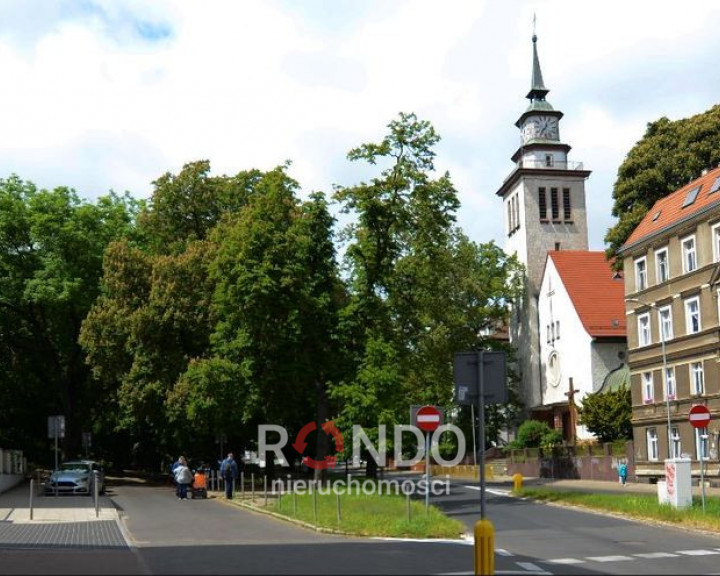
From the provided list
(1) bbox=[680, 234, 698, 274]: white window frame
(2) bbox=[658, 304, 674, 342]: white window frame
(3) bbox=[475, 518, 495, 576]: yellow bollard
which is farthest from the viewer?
(2) bbox=[658, 304, 674, 342]: white window frame

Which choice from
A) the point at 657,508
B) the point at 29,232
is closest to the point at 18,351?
the point at 29,232

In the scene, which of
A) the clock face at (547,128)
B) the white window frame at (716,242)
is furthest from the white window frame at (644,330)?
the clock face at (547,128)

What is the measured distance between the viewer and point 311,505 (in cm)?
2831

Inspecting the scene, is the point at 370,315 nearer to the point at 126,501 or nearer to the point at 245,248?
the point at 245,248

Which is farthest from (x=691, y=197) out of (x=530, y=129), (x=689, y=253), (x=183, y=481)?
(x=530, y=129)

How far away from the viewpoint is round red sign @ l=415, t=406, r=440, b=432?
22.1 meters

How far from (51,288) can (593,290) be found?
1542 inches

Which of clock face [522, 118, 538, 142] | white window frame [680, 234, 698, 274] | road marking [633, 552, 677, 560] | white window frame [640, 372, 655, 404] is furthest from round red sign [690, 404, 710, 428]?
clock face [522, 118, 538, 142]

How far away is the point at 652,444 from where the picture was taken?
Answer: 51094 mm

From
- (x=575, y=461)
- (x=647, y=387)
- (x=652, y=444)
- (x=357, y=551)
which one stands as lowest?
(x=357, y=551)

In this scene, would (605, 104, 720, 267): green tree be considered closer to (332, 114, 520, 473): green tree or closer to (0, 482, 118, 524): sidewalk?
(332, 114, 520, 473): green tree

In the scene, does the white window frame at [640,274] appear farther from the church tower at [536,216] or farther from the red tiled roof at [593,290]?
the church tower at [536,216]

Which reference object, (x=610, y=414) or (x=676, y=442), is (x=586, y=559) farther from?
(x=610, y=414)

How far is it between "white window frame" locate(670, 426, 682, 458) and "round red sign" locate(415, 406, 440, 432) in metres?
28.7
